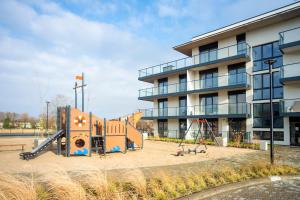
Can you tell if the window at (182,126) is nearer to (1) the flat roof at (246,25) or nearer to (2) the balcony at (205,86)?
(2) the balcony at (205,86)

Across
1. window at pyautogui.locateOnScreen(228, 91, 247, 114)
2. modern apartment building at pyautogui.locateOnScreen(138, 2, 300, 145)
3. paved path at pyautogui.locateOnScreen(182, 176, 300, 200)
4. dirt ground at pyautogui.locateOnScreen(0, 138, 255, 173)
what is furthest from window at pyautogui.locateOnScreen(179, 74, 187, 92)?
paved path at pyautogui.locateOnScreen(182, 176, 300, 200)

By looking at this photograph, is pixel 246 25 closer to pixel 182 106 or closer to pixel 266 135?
pixel 266 135

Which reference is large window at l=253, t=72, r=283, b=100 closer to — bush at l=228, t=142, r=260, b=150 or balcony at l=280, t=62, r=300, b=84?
balcony at l=280, t=62, r=300, b=84

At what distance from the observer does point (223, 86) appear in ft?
86.8

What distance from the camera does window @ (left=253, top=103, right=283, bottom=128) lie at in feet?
75.8

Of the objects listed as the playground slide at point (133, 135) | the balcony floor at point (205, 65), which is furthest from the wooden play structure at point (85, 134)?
the balcony floor at point (205, 65)

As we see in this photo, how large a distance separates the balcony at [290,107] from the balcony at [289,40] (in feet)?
15.1

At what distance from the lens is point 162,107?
116 feet

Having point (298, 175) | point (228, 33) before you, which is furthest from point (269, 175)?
point (228, 33)

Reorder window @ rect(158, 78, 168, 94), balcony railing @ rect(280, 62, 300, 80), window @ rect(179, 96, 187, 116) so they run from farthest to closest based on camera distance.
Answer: window @ rect(158, 78, 168, 94), window @ rect(179, 96, 187, 116), balcony railing @ rect(280, 62, 300, 80)

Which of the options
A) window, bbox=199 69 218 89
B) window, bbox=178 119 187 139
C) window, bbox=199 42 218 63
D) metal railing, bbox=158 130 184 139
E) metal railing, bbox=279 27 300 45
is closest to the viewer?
metal railing, bbox=279 27 300 45

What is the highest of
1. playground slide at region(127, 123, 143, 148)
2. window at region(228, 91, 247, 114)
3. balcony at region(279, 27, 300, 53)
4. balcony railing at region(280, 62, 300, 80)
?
balcony at region(279, 27, 300, 53)

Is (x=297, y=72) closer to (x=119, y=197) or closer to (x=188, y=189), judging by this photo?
(x=188, y=189)

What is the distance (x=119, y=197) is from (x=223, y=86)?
22357 mm
